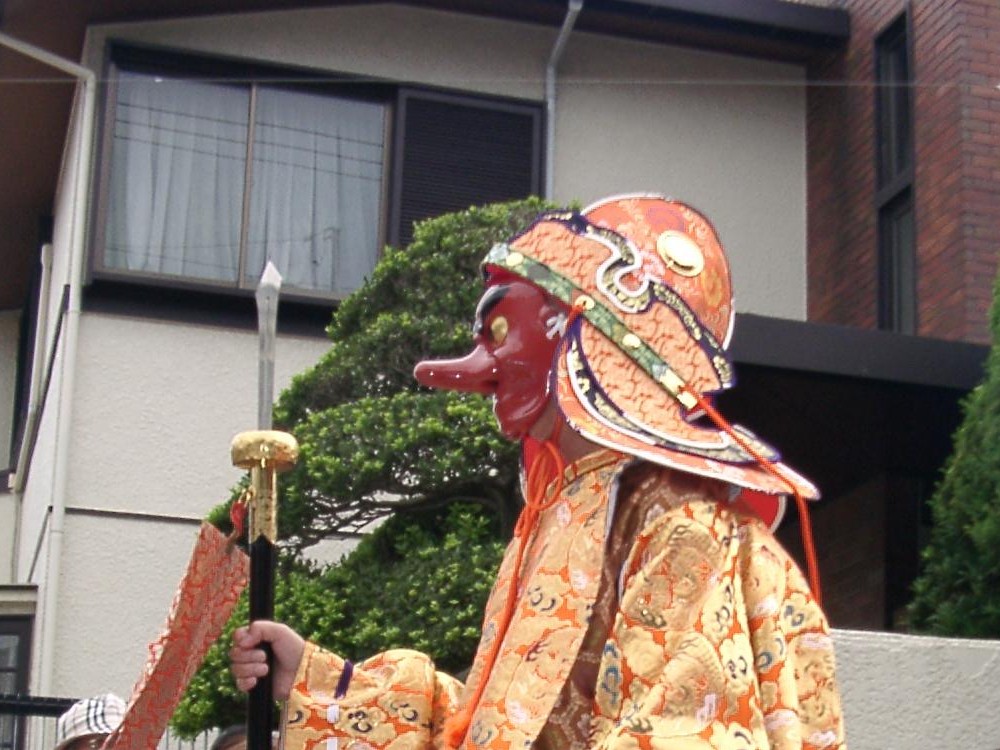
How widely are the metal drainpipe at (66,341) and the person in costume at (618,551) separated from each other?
717 cm

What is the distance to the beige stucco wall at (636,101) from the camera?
12.6 m

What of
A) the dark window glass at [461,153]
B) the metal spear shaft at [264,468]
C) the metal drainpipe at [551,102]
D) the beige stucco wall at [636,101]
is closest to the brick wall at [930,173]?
the beige stucco wall at [636,101]

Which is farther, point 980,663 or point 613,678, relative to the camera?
point 980,663

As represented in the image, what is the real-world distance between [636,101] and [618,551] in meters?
9.31

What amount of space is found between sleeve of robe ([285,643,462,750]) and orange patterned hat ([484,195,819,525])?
2.64 feet

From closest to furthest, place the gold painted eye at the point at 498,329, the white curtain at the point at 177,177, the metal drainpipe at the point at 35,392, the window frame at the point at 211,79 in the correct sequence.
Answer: the gold painted eye at the point at 498,329 < the window frame at the point at 211,79 < the white curtain at the point at 177,177 < the metal drainpipe at the point at 35,392

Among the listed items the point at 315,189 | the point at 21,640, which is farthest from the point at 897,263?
the point at 21,640

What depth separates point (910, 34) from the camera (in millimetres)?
11836

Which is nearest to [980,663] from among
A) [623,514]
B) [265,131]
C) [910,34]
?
[623,514]

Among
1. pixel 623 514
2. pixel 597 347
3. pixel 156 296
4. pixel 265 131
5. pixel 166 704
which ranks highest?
pixel 265 131

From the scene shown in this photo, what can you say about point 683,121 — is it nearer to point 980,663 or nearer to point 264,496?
point 980,663

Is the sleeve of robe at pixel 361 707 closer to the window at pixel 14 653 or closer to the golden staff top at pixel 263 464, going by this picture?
the golden staff top at pixel 263 464

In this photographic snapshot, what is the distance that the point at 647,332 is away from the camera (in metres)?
4.00

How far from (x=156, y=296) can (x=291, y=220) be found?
932mm
